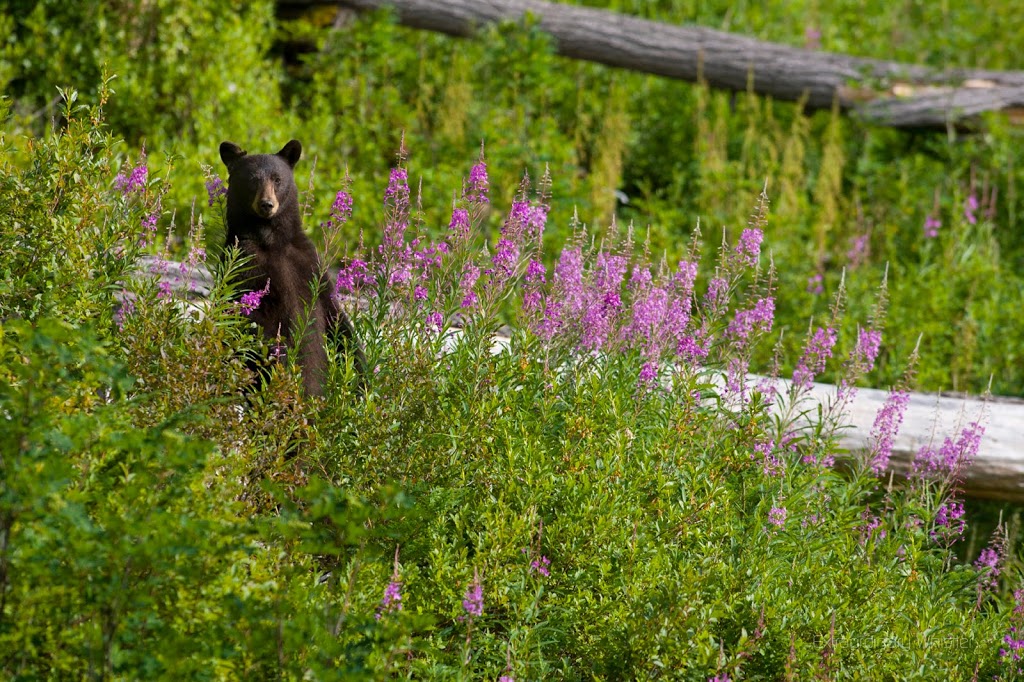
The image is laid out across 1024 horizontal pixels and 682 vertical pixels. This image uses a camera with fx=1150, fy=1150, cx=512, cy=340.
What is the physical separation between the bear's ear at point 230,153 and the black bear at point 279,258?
12mm

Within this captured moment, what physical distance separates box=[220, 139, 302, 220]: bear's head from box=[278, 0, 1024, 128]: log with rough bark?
17.1 ft

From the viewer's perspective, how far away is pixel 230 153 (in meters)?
5.30

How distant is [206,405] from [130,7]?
20.3 ft

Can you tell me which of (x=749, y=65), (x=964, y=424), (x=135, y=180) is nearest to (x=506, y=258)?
(x=135, y=180)

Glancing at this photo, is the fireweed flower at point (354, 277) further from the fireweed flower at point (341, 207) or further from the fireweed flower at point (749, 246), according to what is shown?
the fireweed flower at point (749, 246)

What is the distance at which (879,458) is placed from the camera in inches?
194

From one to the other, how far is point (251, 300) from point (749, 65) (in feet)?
22.9

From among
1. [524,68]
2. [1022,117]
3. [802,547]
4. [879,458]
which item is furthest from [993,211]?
[802,547]

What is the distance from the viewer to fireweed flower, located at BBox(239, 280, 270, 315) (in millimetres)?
4494

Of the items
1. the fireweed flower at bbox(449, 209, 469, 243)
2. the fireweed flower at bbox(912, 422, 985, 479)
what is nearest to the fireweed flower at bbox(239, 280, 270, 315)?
the fireweed flower at bbox(449, 209, 469, 243)

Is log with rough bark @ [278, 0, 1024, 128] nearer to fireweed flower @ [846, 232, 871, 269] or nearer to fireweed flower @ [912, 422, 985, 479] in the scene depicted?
fireweed flower @ [846, 232, 871, 269]

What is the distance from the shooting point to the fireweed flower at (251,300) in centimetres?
449

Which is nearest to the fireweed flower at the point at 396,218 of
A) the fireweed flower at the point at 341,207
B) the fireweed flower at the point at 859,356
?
the fireweed flower at the point at 341,207

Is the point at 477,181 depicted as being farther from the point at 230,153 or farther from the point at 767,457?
the point at 767,457
